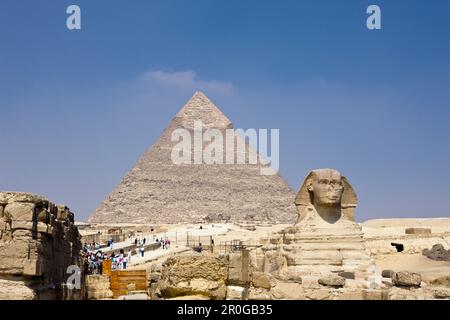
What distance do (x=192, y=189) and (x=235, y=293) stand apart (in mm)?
151690

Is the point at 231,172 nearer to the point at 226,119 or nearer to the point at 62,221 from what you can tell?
the point at 226,119

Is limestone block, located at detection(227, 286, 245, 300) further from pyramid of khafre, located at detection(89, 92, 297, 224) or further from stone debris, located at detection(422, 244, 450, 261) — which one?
pyramid of khafre, located at detection(89, 92, 297, 224)

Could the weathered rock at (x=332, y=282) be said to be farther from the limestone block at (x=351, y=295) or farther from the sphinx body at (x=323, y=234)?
the sphinx body at (x=323, y=234)

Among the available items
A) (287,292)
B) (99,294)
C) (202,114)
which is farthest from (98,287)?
(202,114)

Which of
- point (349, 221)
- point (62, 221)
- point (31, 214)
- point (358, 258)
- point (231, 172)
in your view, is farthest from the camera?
point (231, 172)

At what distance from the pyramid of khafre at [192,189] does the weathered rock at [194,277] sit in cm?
14110

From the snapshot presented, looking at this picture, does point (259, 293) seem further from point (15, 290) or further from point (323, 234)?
point (323, 234)

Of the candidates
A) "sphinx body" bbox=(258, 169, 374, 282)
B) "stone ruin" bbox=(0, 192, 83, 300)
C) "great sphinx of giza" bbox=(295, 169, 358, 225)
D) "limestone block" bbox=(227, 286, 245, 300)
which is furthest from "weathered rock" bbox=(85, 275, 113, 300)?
"limestone block" bbox=(227, 286, 245, 300)

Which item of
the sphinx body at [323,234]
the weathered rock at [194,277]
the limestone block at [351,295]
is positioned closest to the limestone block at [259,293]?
the limestone block at [351,295]

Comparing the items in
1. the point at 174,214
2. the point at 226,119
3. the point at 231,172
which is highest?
the point at 226,119
